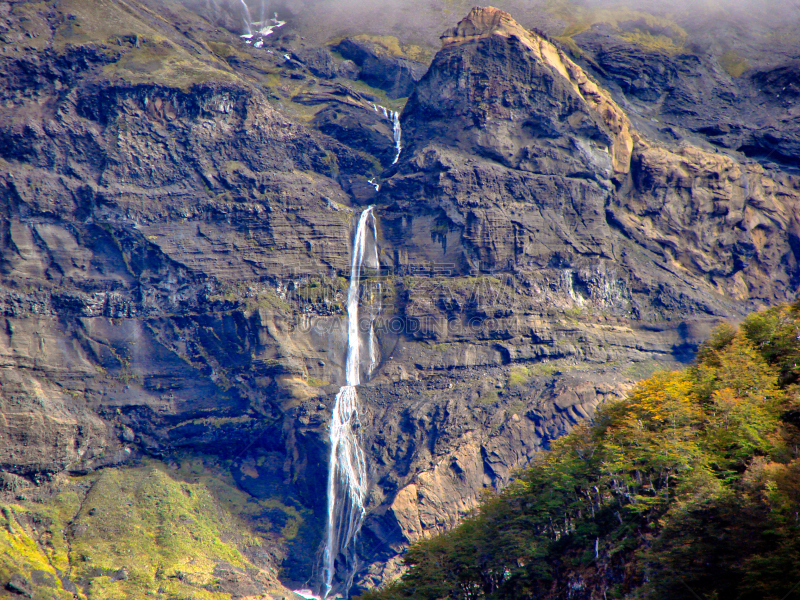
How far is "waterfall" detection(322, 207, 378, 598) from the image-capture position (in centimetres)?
13275

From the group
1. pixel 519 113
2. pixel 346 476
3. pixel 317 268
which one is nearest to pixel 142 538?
pixel 346 476

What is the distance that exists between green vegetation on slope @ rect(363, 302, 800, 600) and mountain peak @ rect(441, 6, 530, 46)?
113554 millimetres

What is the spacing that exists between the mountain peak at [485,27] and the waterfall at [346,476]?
2899 inches

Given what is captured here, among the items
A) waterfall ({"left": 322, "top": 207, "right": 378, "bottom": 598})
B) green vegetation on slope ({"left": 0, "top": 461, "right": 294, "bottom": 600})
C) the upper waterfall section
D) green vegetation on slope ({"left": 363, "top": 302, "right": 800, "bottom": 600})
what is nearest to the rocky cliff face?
the upper waterfall section

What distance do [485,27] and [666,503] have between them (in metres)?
Answer: 139

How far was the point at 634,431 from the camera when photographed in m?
67.2

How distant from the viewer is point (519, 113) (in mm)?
171250

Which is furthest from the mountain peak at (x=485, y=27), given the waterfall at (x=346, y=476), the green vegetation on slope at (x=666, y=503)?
the green vegetation on slope at (x=666, y=503)

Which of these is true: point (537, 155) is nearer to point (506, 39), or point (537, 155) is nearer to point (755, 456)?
point (506, 39)

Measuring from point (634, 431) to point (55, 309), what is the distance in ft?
381

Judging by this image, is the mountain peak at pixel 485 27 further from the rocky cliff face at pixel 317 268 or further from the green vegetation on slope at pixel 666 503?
the green vegetation on slope at pixel 666 503

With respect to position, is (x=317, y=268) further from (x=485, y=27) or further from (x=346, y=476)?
(x=485, y=27)

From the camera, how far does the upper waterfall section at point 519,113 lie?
16962 cm

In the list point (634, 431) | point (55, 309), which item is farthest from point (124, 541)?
point (634, 431)
